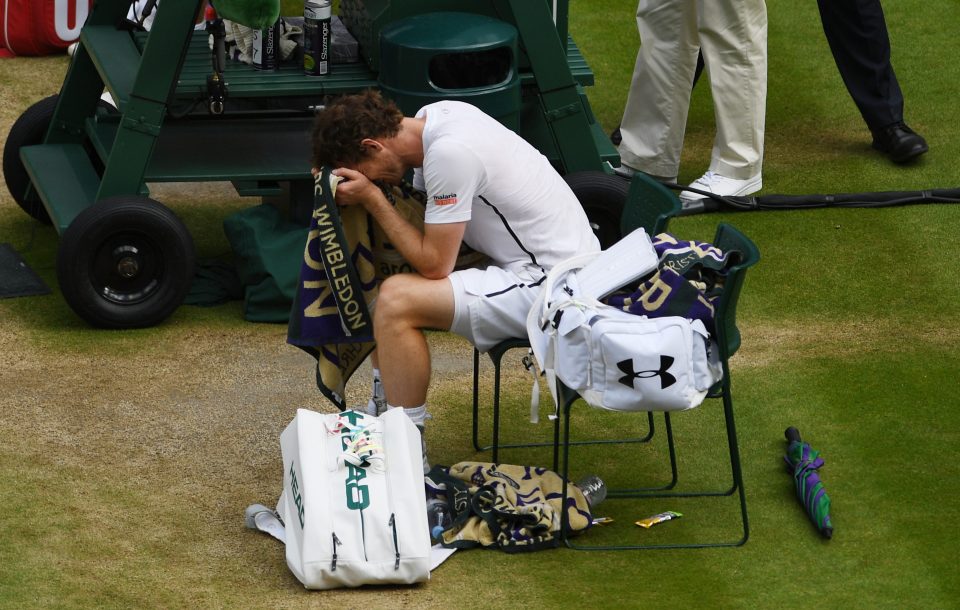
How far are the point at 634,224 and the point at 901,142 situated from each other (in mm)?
2970

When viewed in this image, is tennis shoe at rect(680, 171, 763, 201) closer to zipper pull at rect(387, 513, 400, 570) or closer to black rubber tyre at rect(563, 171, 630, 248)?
black rubber tyre at rect(563, 171, 630, 248)

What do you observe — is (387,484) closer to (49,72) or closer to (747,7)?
(747,7)

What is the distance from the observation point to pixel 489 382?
5504 mm

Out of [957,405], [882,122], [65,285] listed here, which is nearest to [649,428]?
[957,405]

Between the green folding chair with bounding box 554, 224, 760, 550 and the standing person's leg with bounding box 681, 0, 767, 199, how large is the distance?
255 centimetres

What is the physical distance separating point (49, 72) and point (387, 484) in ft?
18.0

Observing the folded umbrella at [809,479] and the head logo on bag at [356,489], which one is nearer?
the head logo on bag at [356,489]

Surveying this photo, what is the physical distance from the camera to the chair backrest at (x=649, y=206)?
179 inches

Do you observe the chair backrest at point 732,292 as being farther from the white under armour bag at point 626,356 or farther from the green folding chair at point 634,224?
the green folding chair at point 634,224

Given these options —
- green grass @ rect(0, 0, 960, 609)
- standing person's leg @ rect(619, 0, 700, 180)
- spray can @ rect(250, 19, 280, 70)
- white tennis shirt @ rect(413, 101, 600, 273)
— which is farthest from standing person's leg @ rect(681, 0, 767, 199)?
white tennis shirt @ rect(413, 101, 600, 273)

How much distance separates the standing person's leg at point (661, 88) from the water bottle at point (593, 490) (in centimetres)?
293

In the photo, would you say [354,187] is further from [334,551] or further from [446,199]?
[334,551]

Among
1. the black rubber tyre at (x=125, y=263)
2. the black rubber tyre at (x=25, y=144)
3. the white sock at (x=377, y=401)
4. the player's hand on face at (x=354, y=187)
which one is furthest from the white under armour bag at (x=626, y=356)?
the black rubber tyre at (x=25, y=144)

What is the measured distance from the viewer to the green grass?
405cm
